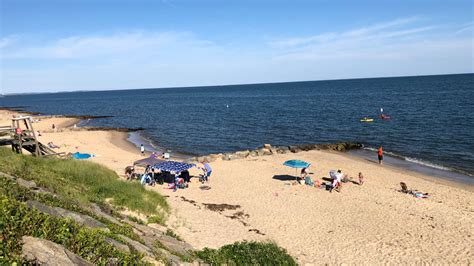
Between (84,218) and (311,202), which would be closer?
(84,218)

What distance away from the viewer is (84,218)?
9.91m

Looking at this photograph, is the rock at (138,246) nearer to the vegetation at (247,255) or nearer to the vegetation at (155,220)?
the vegetation at (247,255)

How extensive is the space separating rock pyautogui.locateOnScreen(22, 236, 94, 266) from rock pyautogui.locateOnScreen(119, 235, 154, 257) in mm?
2141

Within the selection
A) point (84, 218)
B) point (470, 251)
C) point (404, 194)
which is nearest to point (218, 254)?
point (84, 218)

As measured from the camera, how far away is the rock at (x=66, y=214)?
30.0 ft

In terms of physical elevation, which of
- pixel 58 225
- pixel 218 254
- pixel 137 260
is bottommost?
pixel 218 254

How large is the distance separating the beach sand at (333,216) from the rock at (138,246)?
4923 millimetres

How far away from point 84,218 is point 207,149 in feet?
105

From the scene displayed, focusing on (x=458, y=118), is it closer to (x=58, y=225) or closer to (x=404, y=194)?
(x=404, y=194)

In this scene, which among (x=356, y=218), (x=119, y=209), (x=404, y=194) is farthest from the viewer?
(x=404, y=194)

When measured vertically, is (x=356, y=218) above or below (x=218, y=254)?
below

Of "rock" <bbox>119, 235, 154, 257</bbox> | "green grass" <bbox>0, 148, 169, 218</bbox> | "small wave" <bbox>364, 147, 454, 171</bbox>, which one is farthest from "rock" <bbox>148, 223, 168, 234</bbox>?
"small wave" <bbox>364, 147, 454, 171</bbox>

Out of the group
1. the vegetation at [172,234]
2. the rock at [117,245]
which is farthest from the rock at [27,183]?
the rock at [117,245]

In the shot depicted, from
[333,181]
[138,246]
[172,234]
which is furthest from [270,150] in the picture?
[138,246]
